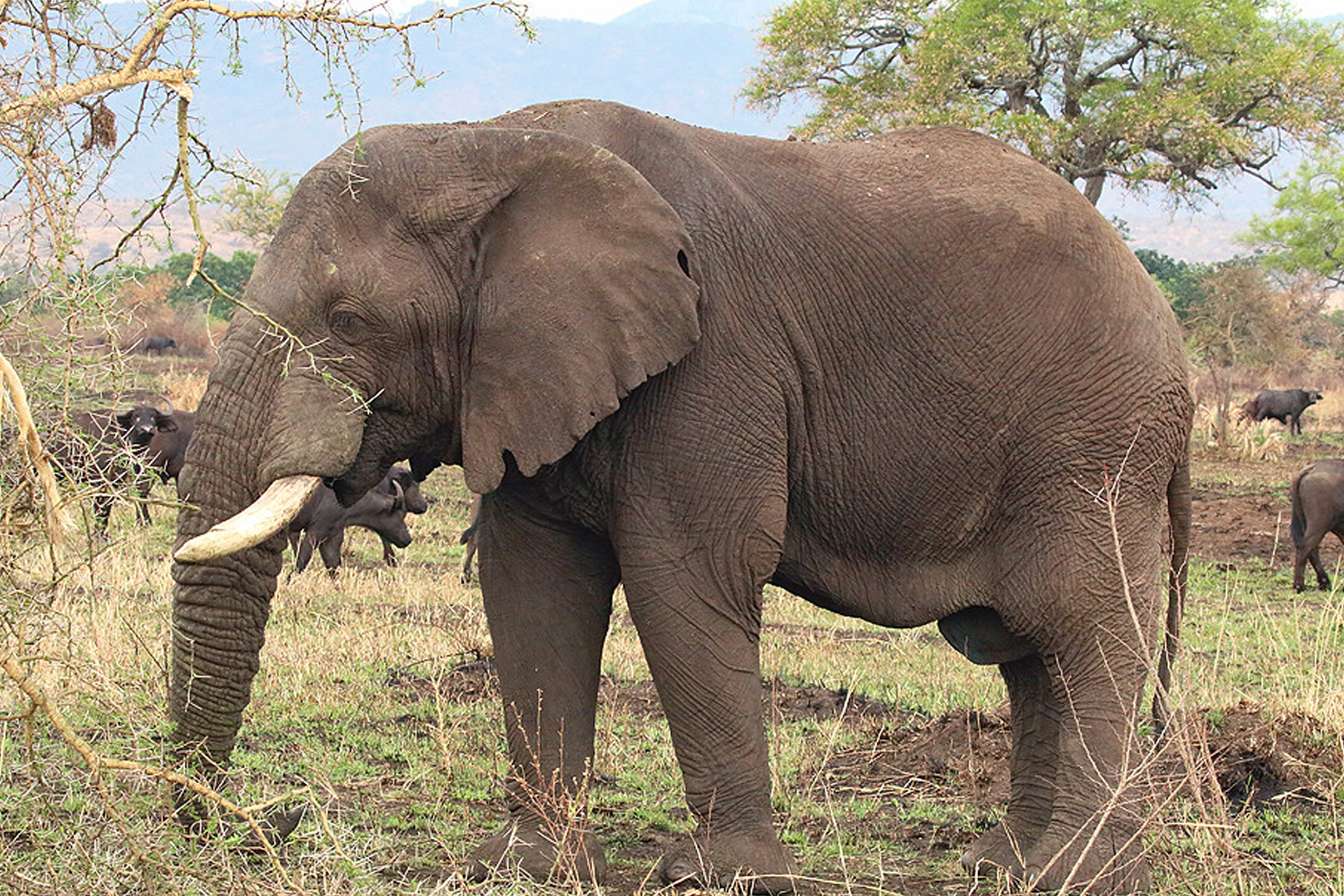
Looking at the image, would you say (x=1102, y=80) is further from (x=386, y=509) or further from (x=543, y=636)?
(x=543, y=636)

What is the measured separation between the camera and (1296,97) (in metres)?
28.1

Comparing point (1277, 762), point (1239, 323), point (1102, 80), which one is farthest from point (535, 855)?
point (1239, 323)

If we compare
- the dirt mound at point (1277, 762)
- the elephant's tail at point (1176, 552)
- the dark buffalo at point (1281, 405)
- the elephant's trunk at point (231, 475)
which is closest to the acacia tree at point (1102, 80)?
the dark buffalo at point (1281, 405)

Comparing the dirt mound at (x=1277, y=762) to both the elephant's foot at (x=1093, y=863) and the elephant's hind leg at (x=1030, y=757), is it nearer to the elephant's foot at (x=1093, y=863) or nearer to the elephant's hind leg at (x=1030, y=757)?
the elephant's hind leg at (x=1030, y=757)

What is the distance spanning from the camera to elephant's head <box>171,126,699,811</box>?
5469mm

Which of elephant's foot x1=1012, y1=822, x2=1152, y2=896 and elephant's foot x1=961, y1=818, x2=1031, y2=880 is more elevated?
elephant's foot x1=1012, y1=822, x2=1152, y2=896

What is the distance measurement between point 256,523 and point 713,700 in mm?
1805

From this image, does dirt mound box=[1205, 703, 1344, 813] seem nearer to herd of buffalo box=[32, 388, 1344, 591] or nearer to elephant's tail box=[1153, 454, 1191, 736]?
elephant's tail box=[1153, 454, 1191, 736]

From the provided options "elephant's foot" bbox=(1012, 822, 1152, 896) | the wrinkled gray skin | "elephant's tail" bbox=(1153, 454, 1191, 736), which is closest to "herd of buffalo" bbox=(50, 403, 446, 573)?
"elephant's foot" bbox=(1012, 822, 1152, 896)

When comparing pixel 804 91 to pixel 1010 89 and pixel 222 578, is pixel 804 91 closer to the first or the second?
pixel 1010 89

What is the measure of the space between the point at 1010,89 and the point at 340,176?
1041 inches

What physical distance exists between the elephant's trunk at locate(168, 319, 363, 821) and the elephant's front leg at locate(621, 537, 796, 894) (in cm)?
124

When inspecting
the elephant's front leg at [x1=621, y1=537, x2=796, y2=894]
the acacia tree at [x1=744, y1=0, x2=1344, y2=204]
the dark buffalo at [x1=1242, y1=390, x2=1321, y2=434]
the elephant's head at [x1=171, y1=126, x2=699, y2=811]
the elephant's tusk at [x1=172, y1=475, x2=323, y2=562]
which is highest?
the acacia tree at [x1=744, y1=0, x2=1344, y2=204]

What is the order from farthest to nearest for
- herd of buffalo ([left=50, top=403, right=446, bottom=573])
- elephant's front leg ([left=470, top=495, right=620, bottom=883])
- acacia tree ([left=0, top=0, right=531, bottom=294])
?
herd of buffalo ([left=50, top=403, right=446, bottom=573])
elephant's front leg ([left=470, top=495, right=620, bottom=883])
acacia tree ([left=0, top=0, right=531, bottom=294])
